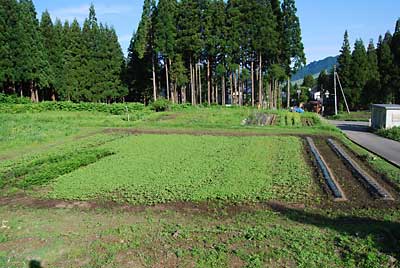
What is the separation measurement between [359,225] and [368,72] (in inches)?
1743

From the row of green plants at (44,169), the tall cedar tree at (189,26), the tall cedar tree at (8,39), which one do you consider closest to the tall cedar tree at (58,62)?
the tall cedar tree at (8,39)

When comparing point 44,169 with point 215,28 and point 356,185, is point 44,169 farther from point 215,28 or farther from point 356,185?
point 215,28

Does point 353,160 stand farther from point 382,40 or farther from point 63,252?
point 382,40

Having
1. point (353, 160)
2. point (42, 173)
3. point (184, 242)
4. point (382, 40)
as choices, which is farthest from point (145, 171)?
point (382, 40)

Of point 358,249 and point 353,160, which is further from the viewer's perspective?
point 353,160

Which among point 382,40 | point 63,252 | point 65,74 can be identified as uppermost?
point 382,40

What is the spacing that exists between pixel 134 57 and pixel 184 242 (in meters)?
43.1

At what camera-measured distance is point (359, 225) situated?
18.4 ft

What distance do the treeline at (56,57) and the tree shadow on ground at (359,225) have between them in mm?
33389

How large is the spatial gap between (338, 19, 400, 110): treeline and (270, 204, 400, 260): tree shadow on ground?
39185 millimetres

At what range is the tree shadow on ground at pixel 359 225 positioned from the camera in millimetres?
4781

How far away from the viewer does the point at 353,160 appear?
37.9 ft

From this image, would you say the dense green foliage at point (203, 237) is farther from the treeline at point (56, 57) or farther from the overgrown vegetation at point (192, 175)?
the treeline at point (56, 57)

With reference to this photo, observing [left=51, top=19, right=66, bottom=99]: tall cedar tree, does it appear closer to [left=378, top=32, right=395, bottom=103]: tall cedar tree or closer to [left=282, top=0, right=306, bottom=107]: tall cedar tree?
[left=282, top=0, right=306, bottom=107]: tall cedar tree
